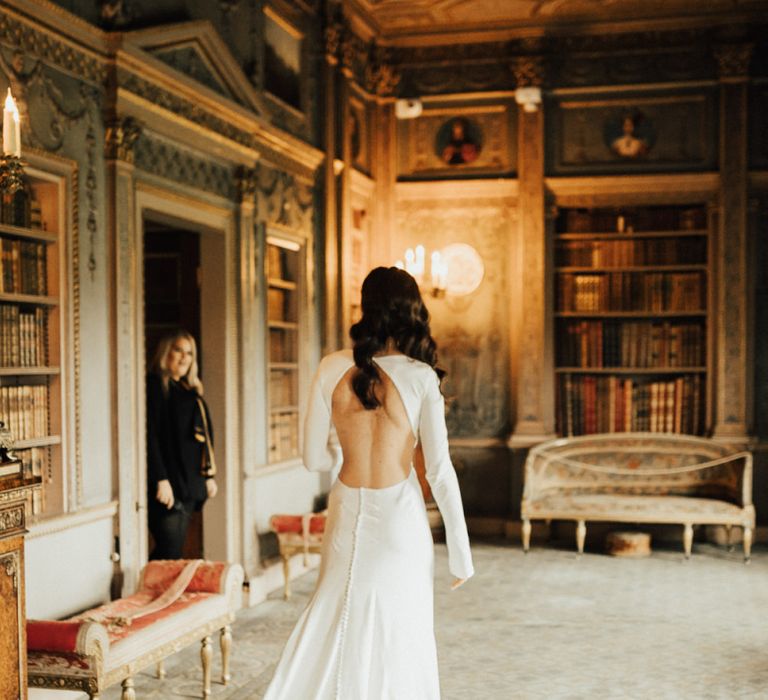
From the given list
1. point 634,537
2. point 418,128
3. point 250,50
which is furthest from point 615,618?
point 418,128

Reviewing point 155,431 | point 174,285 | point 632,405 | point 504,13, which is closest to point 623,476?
point 632,405

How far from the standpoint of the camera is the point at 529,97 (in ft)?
28.2

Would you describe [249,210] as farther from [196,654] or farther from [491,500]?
[491,500]

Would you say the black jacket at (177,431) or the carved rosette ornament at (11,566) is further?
the black jacket at (177,431)

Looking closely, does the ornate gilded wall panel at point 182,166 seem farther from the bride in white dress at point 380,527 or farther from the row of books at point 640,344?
the row of books at point 640,344

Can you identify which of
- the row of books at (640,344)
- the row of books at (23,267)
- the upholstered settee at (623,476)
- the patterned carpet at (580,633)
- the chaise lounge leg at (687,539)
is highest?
the row of books at (23,267)

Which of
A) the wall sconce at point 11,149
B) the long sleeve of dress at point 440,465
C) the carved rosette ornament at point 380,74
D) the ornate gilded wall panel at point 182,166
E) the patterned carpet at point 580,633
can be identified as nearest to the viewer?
the wall sconce at point 11,149

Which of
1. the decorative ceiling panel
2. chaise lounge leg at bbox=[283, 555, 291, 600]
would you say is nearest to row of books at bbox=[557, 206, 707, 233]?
the decorative ceiling panel

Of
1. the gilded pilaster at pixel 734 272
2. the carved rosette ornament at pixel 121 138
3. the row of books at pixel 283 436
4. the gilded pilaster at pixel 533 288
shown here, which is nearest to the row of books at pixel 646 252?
the gilded pilaster at pixel 734 272

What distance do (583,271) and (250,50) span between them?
3.51 meters

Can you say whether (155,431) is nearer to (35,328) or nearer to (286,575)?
(35,328)

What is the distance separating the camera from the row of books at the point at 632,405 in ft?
28.4

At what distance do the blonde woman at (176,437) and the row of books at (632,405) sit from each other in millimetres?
4053

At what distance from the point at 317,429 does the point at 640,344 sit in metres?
5.83
